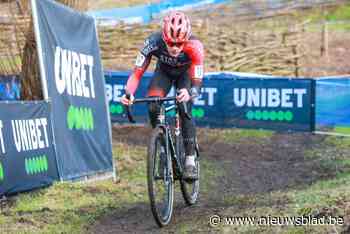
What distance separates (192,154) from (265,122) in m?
8.47

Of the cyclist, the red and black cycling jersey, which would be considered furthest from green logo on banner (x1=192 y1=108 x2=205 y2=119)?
the red and black cycling jersey

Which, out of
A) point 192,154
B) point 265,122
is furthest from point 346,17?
point 192,154

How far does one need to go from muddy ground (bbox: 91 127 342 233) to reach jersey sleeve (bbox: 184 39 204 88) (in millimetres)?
1321

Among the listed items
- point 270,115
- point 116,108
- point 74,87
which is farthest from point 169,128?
point 116,108

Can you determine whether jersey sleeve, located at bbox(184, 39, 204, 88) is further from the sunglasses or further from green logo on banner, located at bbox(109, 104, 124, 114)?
green logo on banner, located at bbox(109, 104, 124, 114)

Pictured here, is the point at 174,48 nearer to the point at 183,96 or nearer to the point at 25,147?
the point at 183,96

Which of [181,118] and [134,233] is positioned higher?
[181,118]

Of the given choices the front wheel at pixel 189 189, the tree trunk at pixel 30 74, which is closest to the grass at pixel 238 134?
the tree trunk at pixel 30 74

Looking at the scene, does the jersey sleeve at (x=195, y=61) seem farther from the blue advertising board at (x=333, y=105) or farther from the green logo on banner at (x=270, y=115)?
the green logo on banner at (x=270, y=115)

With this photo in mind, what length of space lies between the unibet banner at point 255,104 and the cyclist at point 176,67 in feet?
25.1

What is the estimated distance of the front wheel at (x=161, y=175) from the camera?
24.4 ft

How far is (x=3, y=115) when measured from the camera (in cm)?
850

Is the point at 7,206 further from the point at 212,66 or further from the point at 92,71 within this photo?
the point at 212,66

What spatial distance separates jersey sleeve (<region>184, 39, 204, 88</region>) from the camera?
8117 mm
